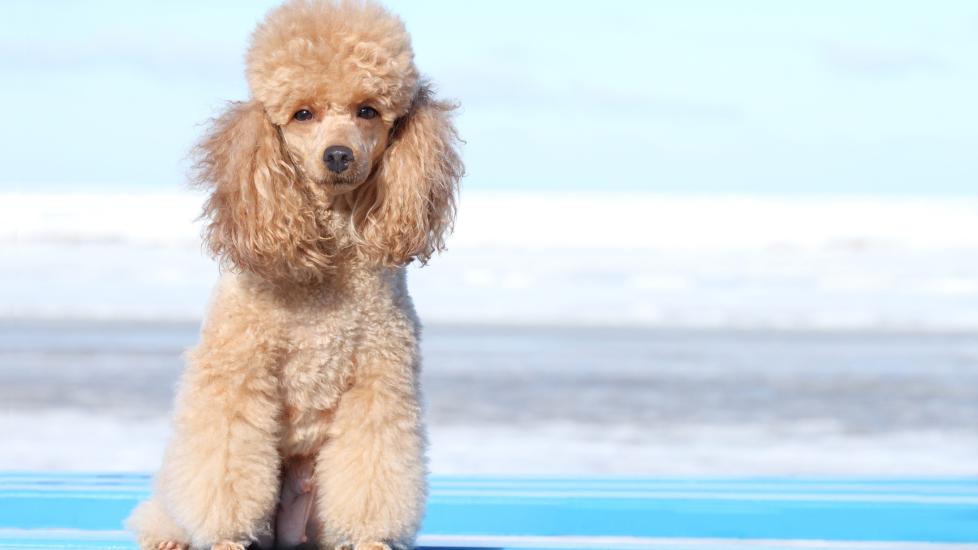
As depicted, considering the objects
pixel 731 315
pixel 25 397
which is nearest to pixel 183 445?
pixel 25 397

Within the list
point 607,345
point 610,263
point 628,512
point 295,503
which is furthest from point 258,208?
point 610,263

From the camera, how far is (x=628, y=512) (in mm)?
3244

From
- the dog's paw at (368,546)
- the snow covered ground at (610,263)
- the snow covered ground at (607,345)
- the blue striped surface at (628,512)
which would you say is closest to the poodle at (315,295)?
the dog's paw at (368,546)

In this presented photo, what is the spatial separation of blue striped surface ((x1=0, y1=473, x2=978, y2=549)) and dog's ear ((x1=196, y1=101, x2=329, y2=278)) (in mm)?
854

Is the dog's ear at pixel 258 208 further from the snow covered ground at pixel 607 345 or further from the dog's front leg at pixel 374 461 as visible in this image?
the snow covered ground at pixel 607 345

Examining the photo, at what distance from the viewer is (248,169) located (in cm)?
224

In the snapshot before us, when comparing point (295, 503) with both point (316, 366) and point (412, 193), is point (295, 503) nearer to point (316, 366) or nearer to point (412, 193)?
point (316, 366)

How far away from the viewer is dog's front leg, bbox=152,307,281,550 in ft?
7.23

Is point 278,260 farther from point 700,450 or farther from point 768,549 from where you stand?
point 700,450

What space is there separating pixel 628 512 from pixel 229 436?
1.35 metres

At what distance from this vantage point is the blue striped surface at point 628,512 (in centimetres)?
291

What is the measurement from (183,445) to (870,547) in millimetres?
1557

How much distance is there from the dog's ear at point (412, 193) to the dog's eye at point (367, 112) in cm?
8

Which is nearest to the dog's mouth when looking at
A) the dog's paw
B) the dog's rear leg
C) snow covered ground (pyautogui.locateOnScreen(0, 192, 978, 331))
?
the dog's rear leg
